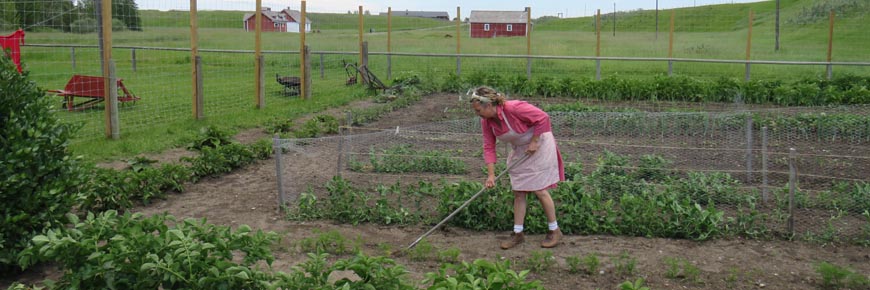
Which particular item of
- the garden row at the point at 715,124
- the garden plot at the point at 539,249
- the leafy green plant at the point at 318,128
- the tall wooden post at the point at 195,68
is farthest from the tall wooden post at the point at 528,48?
the garden plot at the point at 539,249

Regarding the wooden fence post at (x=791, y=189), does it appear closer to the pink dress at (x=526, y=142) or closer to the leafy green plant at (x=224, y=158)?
the pink dress at (x=526, y=142)

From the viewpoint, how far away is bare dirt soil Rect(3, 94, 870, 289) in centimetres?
517

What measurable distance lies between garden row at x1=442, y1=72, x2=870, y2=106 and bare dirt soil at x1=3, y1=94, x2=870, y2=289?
822 cm

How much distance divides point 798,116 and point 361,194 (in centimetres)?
651

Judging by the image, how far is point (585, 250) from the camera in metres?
5.76

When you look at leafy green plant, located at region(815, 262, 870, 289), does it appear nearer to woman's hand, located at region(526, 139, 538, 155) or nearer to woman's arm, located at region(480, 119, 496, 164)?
woman's hand, located at region(526, 139, 538, 155)

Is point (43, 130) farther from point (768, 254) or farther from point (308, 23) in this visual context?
point (308, 23)

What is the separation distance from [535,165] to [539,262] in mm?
781

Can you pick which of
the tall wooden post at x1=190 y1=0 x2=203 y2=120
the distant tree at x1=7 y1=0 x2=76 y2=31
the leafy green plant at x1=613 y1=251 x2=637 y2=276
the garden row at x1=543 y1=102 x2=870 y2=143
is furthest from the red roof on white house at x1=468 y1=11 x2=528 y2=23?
the leafy green plant at x1=613 y1=251 x2=637 y2=276

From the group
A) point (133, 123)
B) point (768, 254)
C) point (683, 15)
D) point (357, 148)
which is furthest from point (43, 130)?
point (683, 15)

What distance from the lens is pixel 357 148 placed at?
8.49 meters

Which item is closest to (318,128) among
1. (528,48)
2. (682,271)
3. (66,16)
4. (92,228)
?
(66,16)

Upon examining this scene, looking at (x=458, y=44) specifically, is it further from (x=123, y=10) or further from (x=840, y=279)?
(x=840, y=279)

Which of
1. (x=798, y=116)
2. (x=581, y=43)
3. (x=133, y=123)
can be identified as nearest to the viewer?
(x=798, y=116)
